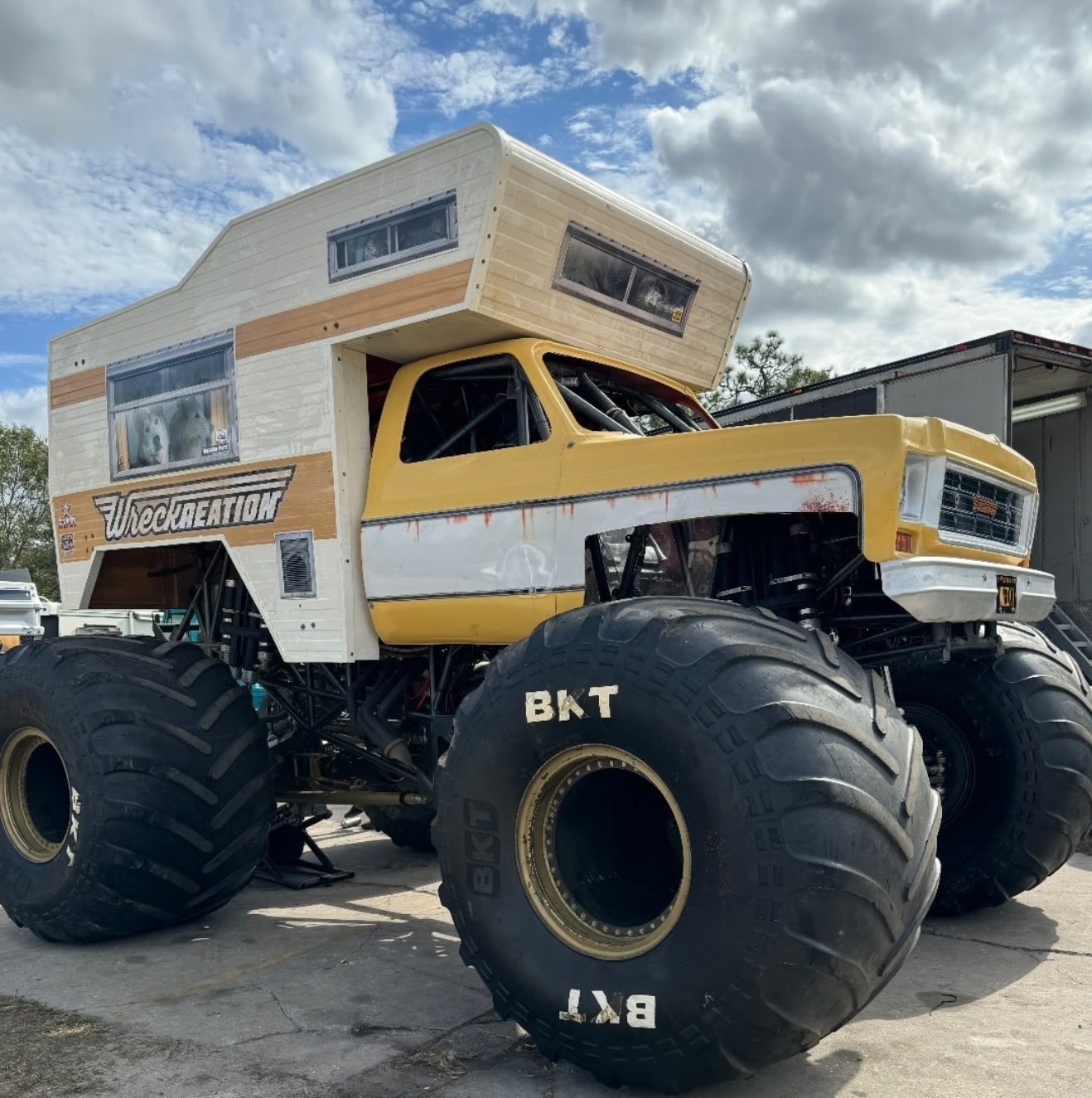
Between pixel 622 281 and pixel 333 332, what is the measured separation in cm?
150

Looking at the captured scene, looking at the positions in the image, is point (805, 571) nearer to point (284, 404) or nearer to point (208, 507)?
point (284, 404)

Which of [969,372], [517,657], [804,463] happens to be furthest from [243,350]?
[969,372]

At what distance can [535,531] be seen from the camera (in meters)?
4.73

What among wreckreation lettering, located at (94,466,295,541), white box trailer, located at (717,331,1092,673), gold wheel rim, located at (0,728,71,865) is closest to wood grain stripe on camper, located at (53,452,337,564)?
wreckreation lettering, located at (94,466,295,541)

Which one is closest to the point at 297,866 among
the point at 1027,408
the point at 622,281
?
the point at 622,281

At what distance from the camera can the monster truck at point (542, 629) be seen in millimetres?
3285

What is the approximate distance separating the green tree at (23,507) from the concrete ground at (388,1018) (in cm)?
3906

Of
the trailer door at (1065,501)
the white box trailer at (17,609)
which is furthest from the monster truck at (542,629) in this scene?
the white box trailer at (17,609)

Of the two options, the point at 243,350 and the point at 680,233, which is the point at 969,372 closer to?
the point at 680,233

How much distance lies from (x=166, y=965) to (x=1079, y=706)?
15.2 ft

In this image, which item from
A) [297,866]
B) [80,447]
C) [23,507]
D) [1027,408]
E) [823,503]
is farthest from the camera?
[23,507]

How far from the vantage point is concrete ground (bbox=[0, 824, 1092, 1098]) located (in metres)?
3.67

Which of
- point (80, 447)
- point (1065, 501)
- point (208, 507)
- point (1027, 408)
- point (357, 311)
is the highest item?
point (1027, 408)

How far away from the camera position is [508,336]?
17.7 feet
